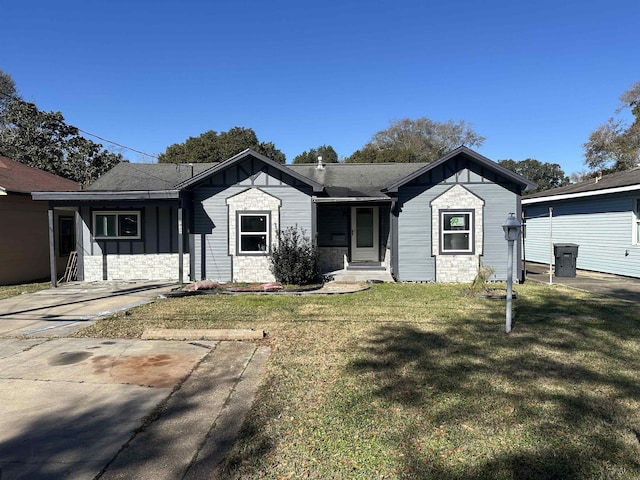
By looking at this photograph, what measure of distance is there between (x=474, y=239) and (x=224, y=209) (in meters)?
7.79

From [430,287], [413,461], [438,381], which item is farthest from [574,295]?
[413,461]

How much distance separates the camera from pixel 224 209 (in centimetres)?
1250

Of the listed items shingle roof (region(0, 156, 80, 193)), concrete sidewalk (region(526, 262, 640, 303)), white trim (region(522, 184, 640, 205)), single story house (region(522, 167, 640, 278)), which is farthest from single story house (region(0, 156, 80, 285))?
white trim (region(522, 184, 640, 205))

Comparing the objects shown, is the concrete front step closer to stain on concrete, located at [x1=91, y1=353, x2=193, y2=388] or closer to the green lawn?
stain on concrete, located at [x1=91, y1=353, x2=193, y2=388]

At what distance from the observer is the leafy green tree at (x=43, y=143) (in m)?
29.2

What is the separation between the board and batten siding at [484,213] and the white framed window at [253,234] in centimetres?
417

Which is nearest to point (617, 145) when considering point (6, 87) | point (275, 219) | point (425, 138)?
point (425, 138)

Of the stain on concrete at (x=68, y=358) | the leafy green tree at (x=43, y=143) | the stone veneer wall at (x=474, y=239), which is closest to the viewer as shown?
the stain on concrete at (x=68, y=358)

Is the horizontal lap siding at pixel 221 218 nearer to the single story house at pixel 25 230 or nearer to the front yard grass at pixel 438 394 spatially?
the single story house at pixel 25 230

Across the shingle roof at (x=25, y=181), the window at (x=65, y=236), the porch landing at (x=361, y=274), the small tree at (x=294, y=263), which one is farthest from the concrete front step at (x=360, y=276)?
the shingle roof at (x=25, y=181)

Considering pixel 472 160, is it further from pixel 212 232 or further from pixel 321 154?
pixel 321 154

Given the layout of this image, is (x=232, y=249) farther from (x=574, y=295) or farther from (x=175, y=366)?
(x=574, y=295)

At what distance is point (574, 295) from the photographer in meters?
10.1

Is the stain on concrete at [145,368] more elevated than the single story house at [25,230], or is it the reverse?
the single story house at [25,230]
